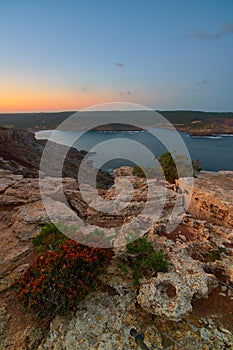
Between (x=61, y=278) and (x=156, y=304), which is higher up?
(x=61, y=278)

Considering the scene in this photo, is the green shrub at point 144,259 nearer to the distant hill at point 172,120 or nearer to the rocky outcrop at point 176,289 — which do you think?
the rocky outcrop at point 176,289

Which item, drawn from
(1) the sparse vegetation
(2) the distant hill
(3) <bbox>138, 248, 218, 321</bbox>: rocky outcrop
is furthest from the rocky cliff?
(2) the distant hill

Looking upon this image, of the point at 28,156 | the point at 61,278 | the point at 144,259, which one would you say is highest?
the point at 61,278

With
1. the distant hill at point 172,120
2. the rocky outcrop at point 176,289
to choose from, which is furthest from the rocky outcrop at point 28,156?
the distant hill at point 172,120

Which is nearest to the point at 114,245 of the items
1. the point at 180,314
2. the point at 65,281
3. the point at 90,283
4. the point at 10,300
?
the point at 90,283

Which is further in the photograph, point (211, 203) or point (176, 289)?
point (211, 203)

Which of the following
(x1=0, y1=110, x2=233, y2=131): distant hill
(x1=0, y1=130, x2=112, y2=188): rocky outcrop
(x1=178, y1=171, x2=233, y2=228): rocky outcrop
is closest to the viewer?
(x1=178, y1=171, x2=233, y2=228): rocky outcrop

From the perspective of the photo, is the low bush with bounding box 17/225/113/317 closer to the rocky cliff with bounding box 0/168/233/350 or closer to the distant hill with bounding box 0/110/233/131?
the rocky cliff with bounding box 0/168/233/350

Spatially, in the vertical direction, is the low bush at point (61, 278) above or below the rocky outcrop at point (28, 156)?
above

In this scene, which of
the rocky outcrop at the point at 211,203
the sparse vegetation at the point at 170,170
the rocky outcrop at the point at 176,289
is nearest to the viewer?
the rocky outcrop at the point at 176,289

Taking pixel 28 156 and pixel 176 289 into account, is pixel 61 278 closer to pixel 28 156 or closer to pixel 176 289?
pixel 176 289

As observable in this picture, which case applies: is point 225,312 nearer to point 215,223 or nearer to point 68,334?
point 68,334

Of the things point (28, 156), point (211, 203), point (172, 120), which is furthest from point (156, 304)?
point (172, 120)

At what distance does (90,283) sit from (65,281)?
0.80 metres
